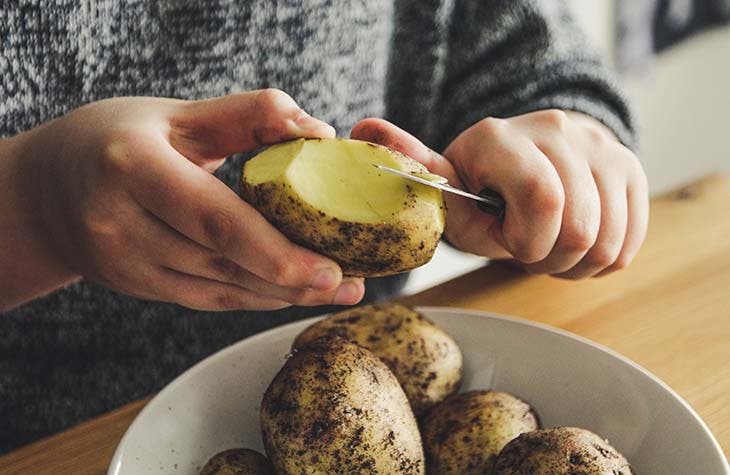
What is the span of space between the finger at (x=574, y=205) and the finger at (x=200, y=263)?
0.66ft

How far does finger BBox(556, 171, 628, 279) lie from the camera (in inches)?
26.7

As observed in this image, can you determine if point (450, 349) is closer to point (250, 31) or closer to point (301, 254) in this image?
point (301, 254)

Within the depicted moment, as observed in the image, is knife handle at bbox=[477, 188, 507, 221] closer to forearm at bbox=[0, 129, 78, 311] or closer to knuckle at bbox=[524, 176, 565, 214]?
knuckle at bbox=[524, 176, 565, 214]

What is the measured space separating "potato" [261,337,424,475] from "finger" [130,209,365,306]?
55 millimetres

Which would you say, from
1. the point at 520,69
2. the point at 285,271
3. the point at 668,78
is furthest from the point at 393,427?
the point at 668,78

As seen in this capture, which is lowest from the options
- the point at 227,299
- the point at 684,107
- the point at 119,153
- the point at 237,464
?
the point at 684,107

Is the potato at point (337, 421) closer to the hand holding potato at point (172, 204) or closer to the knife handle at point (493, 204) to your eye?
the hand holding potato at point (172, 204)

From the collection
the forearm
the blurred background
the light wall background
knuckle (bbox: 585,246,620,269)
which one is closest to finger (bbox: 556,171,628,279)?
knuckle (bbox: 585,246,620,269)

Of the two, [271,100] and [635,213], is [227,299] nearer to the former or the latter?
[271,100]

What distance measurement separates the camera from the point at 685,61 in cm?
236

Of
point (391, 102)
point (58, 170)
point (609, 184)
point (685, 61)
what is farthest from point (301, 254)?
point (685, 61)

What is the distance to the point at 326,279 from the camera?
494 mm

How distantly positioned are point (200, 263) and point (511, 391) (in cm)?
30

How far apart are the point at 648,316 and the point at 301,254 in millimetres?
445
